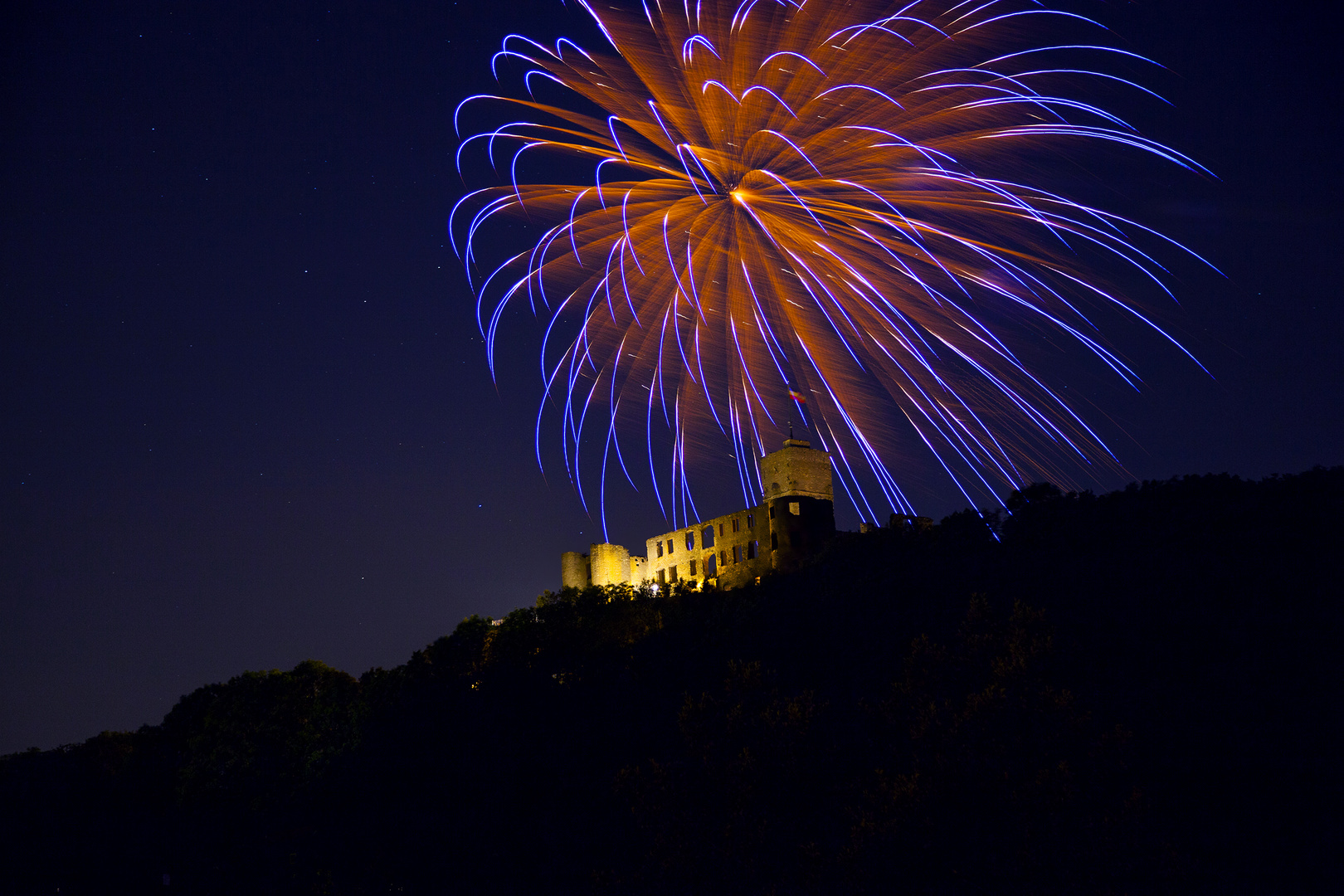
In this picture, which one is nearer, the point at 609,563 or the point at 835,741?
the point at 835,741

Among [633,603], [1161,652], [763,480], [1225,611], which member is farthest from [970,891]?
[763,480]

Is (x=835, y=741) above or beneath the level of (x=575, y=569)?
beneath

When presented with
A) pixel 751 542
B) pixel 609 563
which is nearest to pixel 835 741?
pixel 751 542

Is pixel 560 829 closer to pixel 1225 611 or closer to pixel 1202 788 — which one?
pixel 1202 788

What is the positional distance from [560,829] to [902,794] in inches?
492

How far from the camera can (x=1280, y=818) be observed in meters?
17.3

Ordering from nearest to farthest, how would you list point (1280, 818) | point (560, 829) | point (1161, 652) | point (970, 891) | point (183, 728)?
point (970, 891), point (1280, 818), point (560, 829), point (1161, 652), point (183, 728)

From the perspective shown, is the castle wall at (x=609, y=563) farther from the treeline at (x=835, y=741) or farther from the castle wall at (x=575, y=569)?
the treeline at (x=835, y=741)

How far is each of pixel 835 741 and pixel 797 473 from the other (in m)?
36.8

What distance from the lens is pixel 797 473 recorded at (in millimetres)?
53438

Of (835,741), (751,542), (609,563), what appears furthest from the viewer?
(609,563)

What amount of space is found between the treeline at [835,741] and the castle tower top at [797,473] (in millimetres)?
7899

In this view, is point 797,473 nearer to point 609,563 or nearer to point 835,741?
point 609,563

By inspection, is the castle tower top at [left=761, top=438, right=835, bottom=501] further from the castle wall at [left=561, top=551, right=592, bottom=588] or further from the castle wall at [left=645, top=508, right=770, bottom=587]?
the castle wall at [left=561, top=551, right=592, bottom=588]
